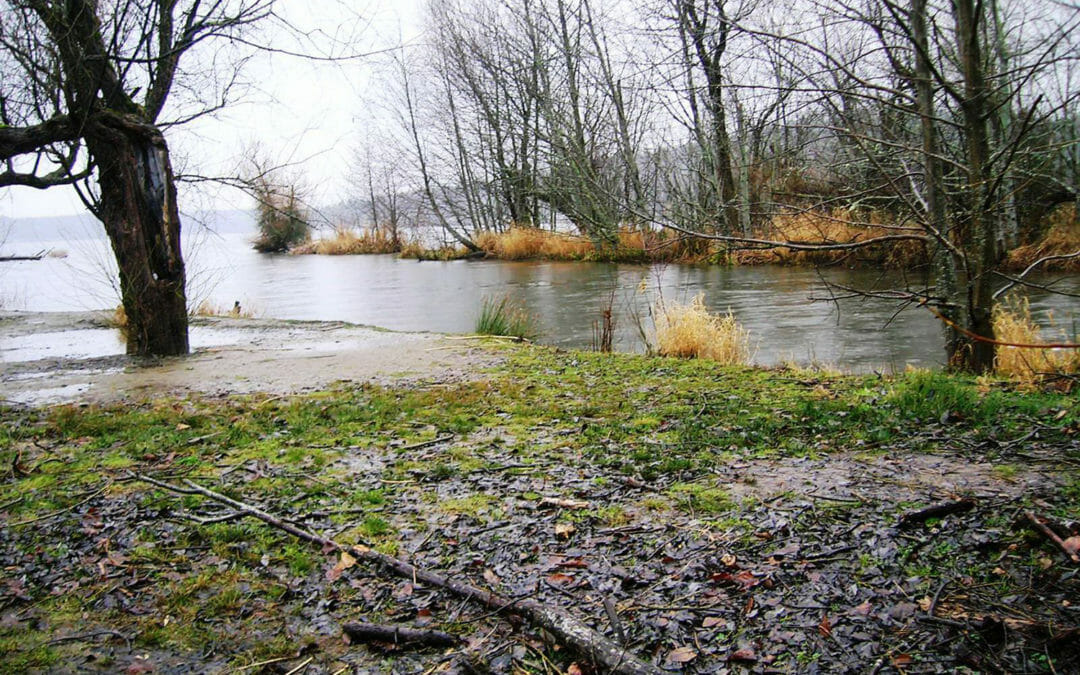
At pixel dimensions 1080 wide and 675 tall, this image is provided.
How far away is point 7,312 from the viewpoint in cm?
1499

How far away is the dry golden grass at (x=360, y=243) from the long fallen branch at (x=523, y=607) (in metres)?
34.5

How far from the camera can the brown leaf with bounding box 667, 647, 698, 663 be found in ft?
7.69

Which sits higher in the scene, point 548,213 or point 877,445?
point 548,213

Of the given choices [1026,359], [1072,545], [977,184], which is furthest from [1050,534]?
[1026,359]

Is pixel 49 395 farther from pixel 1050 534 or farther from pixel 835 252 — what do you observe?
pixel 835 252

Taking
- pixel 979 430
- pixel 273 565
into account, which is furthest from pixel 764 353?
pixel 273 565

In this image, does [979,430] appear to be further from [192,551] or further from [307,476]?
[192,551]

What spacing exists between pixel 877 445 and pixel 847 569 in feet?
5.36

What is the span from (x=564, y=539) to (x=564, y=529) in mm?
89

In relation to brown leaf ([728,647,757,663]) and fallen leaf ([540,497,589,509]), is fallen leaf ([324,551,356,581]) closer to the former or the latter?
fallen leaf ([540,497,589,509])

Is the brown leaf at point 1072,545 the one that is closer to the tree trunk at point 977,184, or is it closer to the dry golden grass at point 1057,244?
the tree trunk at point 977,184

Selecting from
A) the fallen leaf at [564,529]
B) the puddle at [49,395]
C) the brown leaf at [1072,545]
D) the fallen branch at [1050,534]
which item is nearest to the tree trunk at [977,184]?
the fallen branch at [1050,534]

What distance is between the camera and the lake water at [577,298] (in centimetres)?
1005

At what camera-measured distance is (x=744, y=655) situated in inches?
92.0
